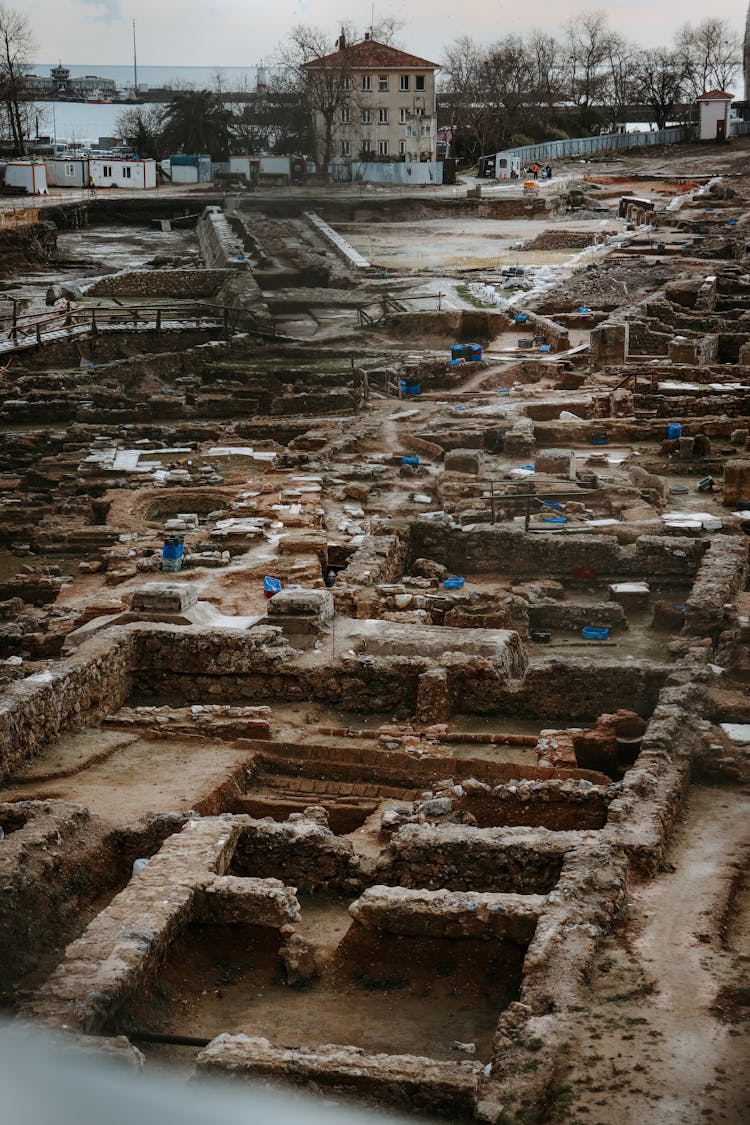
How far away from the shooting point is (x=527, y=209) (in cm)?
5066

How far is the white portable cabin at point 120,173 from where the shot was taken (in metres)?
52.3

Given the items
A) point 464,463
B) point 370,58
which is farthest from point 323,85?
point 464,463

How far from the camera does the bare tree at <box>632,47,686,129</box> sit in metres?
71.2

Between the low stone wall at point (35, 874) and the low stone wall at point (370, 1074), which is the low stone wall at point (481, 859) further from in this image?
the low stone wall at point (370, 1074)

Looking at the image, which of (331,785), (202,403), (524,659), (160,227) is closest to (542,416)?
(202,403)

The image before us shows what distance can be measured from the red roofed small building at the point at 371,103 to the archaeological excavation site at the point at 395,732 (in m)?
16.7

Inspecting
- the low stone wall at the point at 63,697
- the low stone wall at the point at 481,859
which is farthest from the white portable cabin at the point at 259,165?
the low stone wall at the point at 481,859

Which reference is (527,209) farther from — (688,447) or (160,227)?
(688,447)

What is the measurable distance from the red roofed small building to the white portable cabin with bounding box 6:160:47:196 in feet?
33.2

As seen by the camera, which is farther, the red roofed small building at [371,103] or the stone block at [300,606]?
the red roofed small building at [371,103]

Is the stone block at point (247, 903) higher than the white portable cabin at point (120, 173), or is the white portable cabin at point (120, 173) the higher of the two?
the white portable cabin at point (120, 173)

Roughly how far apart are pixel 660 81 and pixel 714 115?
641 centimetres

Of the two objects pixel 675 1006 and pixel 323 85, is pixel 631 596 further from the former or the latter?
pixel 323 85

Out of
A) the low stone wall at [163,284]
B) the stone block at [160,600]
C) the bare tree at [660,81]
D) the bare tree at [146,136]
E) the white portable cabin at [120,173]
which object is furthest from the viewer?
the bare tree at [660,81]
